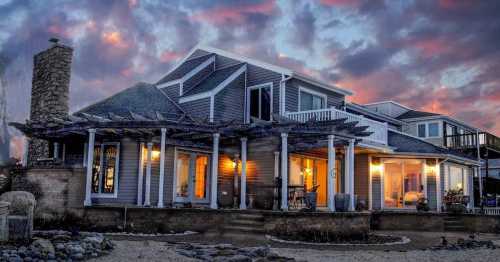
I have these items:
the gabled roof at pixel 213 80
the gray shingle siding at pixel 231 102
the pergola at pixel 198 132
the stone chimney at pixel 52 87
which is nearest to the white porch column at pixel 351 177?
the pergola at pixel 198 132

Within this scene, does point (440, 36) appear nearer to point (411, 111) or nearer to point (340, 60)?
point (340, 60)

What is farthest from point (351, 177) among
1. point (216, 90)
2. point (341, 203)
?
point (216, 90)

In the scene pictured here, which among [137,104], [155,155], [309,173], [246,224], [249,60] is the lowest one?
[246,224]

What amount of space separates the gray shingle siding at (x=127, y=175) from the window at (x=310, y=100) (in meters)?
7.20

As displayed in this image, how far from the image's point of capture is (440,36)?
22078mm

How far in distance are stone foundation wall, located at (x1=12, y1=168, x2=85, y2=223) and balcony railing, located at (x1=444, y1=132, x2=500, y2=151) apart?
22.4 meters

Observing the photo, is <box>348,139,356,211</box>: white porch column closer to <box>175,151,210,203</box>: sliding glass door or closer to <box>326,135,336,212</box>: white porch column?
<box>326,135,336,212</box>: white porch column

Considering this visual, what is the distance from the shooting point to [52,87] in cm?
2008

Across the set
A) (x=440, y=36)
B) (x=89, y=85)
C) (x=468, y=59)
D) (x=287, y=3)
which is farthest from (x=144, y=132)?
(x=468, y=59)

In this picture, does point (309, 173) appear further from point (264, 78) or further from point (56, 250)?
point (56, 250)

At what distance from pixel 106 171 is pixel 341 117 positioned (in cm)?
879

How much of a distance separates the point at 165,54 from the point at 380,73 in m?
11.5

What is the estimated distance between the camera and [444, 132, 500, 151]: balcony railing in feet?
100

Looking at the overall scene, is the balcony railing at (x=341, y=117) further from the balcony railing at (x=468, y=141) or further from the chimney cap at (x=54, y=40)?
the balcony railing at (x=468, y=141)
